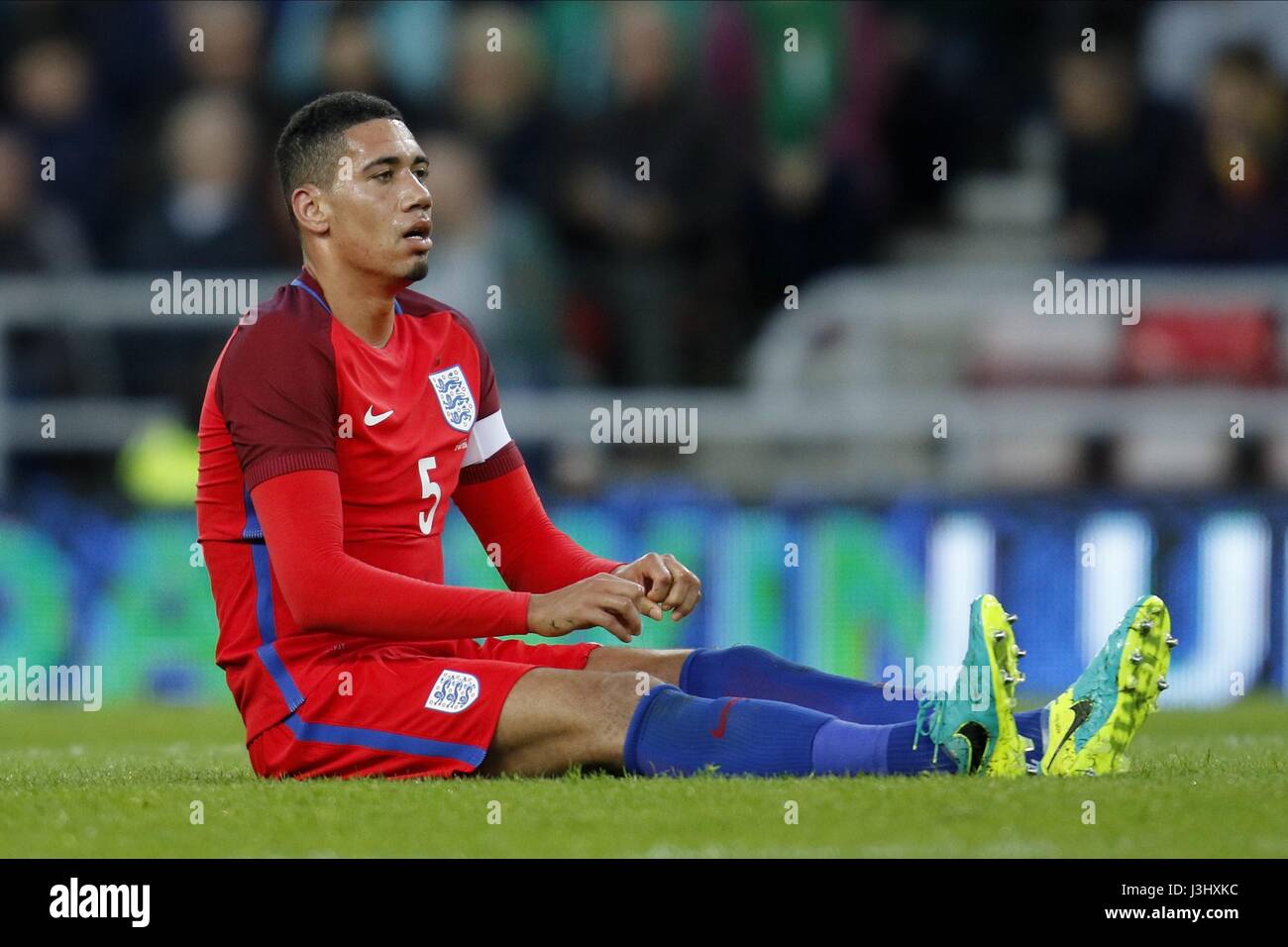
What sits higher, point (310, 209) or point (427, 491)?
point (310, 209)

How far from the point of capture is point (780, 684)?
5.44 metres

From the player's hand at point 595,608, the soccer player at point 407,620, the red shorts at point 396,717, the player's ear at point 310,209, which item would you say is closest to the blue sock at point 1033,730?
the soccer player at point 407,620

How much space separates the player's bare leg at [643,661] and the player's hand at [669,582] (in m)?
0.40

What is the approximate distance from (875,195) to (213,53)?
4.06 m

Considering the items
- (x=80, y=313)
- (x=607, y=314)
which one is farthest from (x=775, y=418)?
(x=80, y=313)

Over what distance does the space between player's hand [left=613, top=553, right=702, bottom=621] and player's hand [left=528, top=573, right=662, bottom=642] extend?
0.12 m

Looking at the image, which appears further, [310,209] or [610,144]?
[610,144]

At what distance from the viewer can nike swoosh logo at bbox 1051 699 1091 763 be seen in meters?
5.13

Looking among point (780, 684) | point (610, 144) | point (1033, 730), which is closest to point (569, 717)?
point (780, 684)

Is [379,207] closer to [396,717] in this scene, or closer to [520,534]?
[520,534]

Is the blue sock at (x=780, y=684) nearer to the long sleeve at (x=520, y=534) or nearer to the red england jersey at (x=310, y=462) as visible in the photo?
the long sleeve at (x=520, y=534)

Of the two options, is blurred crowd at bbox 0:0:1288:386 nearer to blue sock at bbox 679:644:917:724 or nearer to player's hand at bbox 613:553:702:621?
blue sock at bbox 679:644:917:724

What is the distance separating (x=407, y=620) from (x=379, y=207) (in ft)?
3.53

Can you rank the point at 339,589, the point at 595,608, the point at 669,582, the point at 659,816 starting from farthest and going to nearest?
the point at 669,582 → the point at 339,589 → the point at 595,608 → the point at 659,816
